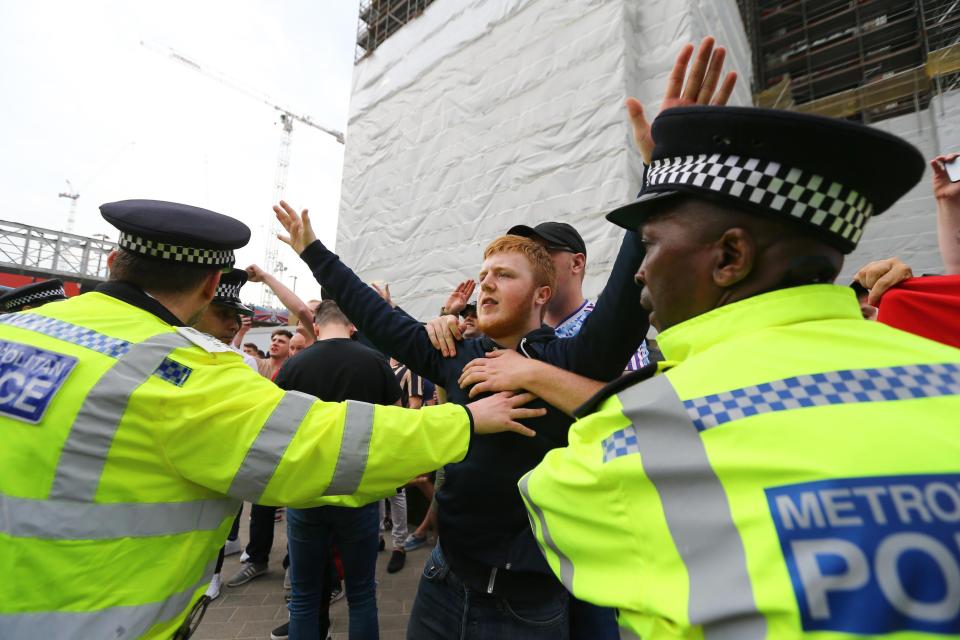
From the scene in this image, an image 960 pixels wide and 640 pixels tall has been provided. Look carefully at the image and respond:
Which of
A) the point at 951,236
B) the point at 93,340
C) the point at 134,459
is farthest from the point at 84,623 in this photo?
the point at 951,236

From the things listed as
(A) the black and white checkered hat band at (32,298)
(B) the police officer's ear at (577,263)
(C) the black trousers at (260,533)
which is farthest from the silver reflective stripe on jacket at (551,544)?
(A) the black and white checkered hat band at (32,298)

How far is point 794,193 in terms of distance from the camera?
2.62 feet

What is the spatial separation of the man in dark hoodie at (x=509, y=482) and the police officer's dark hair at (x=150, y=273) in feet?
3.21

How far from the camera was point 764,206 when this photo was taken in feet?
2.67

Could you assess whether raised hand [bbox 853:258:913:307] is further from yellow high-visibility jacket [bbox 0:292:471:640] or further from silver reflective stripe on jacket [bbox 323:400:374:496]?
silver reflective stripe on jacket [bbox 323:400:374:496]

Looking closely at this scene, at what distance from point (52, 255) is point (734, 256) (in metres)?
30.6

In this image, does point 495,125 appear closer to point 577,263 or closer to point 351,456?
point 577,263

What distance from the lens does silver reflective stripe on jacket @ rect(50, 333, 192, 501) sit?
3.74 feet

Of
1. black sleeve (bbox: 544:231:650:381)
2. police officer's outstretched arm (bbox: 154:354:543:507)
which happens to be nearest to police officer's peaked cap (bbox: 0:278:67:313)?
police officer's outstretched arm (bbox: 154:354:543:507)

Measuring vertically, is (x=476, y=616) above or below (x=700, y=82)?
below

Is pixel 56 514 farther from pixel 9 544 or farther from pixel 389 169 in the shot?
pixel 389 169

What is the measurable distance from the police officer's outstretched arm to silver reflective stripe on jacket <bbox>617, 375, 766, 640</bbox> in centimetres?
81

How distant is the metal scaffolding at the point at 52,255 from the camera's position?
21.3m

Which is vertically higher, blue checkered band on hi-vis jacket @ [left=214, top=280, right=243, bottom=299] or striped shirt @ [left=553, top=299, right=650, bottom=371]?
blue checkered band on hi-vis jacket @ [left=214, top=280, right=243, bottom=299]
